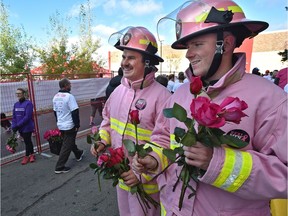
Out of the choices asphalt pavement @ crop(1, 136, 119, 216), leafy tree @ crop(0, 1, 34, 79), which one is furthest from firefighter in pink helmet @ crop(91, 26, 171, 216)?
leafy tree @ crop(0, 1, 34, 79)

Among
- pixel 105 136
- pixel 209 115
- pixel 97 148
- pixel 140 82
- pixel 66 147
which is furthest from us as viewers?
pixel 66 147

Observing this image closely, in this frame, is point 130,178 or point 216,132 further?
point 130,178

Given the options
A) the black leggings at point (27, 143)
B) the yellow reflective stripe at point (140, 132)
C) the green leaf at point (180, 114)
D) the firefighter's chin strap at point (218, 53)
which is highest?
the firefighter's chin strap at point (218, 53)

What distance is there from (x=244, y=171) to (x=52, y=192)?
12.2 feet

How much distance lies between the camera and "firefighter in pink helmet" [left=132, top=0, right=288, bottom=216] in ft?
3.19

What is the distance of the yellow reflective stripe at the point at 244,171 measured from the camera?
97 centimetres

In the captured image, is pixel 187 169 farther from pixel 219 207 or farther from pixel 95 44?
pixel 95 44

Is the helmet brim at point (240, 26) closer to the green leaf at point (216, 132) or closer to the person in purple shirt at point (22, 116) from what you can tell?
the green leaf at point (216, 132)

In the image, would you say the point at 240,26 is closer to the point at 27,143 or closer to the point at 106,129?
the point at 106,129

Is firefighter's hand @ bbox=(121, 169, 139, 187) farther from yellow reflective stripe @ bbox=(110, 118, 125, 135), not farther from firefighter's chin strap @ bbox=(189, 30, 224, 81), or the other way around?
firefighter's chin strap @ bbox=(189, 30, 224, 81)

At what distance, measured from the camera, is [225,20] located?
3.88 feet

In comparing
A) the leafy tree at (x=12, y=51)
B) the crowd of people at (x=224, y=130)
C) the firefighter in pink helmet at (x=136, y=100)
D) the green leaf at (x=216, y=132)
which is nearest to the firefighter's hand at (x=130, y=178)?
the crowd of people at (x=224, y=130)

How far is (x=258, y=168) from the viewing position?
958 millimetres

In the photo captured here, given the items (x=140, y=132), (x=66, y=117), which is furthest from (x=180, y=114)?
(x=66, y=117)
